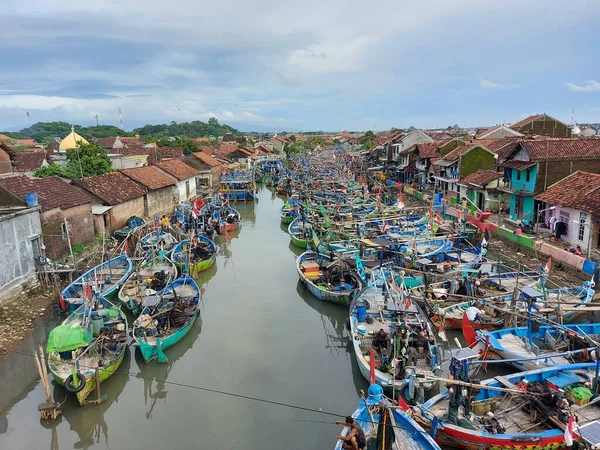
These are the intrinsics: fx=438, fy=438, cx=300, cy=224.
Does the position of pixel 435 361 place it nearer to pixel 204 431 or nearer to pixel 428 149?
pixel 204 431

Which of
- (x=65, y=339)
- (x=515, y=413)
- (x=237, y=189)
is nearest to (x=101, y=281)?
(x=65, y=339)

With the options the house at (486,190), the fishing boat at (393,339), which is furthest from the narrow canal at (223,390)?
the house at (486,190)

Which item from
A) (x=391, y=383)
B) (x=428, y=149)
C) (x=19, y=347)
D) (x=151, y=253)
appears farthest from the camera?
(x=428, y=149)

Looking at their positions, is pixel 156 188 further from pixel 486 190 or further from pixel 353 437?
pixel 353 437

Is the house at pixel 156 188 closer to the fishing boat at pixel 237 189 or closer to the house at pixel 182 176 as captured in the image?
the house at pixel 182 176

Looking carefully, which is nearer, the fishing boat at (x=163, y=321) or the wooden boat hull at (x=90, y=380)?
the wooden boat hull at (x=90, y=380)

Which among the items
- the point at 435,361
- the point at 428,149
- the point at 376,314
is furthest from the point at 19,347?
the point at 428,149
